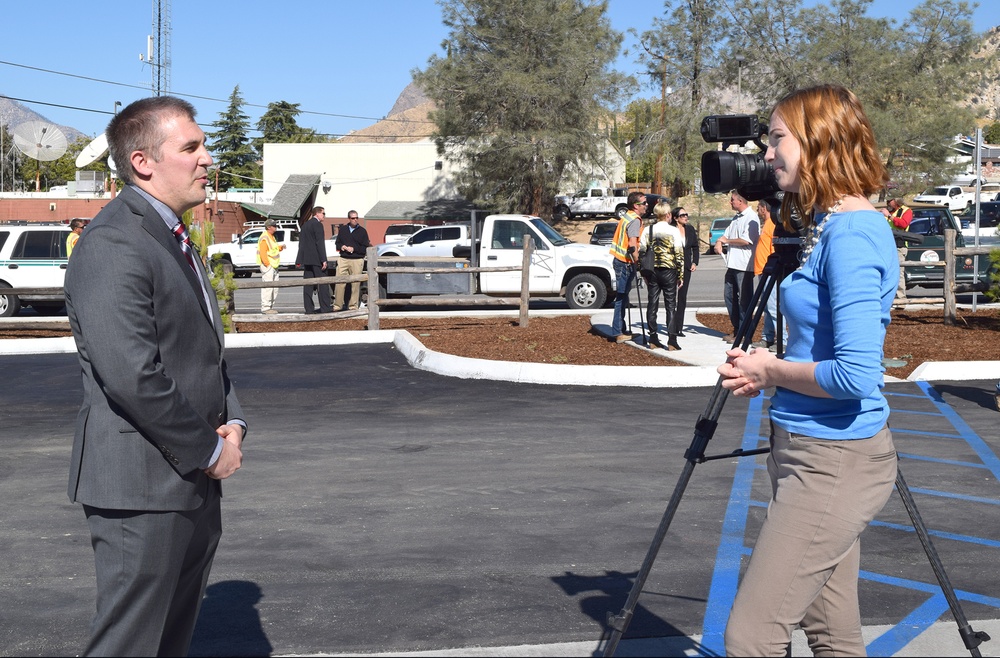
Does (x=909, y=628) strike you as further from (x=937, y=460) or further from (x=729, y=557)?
(x=937, y=460)

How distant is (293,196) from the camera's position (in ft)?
206

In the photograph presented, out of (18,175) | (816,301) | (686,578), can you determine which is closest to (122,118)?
(816,301)

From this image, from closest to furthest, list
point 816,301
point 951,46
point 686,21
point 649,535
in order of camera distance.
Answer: point 816,301, point 649,535, point 951,46, point 686,21

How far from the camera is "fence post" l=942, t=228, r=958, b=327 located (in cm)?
1541

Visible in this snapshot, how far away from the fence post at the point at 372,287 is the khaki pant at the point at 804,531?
1258 cm

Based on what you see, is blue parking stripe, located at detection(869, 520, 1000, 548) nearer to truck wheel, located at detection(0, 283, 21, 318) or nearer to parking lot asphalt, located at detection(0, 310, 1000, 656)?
parking lot asphalt, located at detection(0, 310, 1000, 656)

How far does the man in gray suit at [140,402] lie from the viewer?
271 cm

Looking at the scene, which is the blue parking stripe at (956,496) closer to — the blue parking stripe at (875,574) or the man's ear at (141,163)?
the blue parking stripe at (875,574)

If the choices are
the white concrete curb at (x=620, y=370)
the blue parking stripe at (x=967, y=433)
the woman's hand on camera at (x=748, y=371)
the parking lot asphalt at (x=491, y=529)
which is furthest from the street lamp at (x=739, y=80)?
the woman's hand on camera at (x=748, y=371)

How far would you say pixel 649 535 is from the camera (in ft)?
18.9

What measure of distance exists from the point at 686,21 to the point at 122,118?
5357 centimetres

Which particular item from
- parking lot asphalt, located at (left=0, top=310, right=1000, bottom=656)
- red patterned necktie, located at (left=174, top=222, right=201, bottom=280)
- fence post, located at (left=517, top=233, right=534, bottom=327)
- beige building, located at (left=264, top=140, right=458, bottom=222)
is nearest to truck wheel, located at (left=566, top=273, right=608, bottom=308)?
fence post, located at (left=517, top=233, right=534, bottom=327)

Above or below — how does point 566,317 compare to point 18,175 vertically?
below

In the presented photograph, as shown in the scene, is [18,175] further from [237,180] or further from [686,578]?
[686,578]
